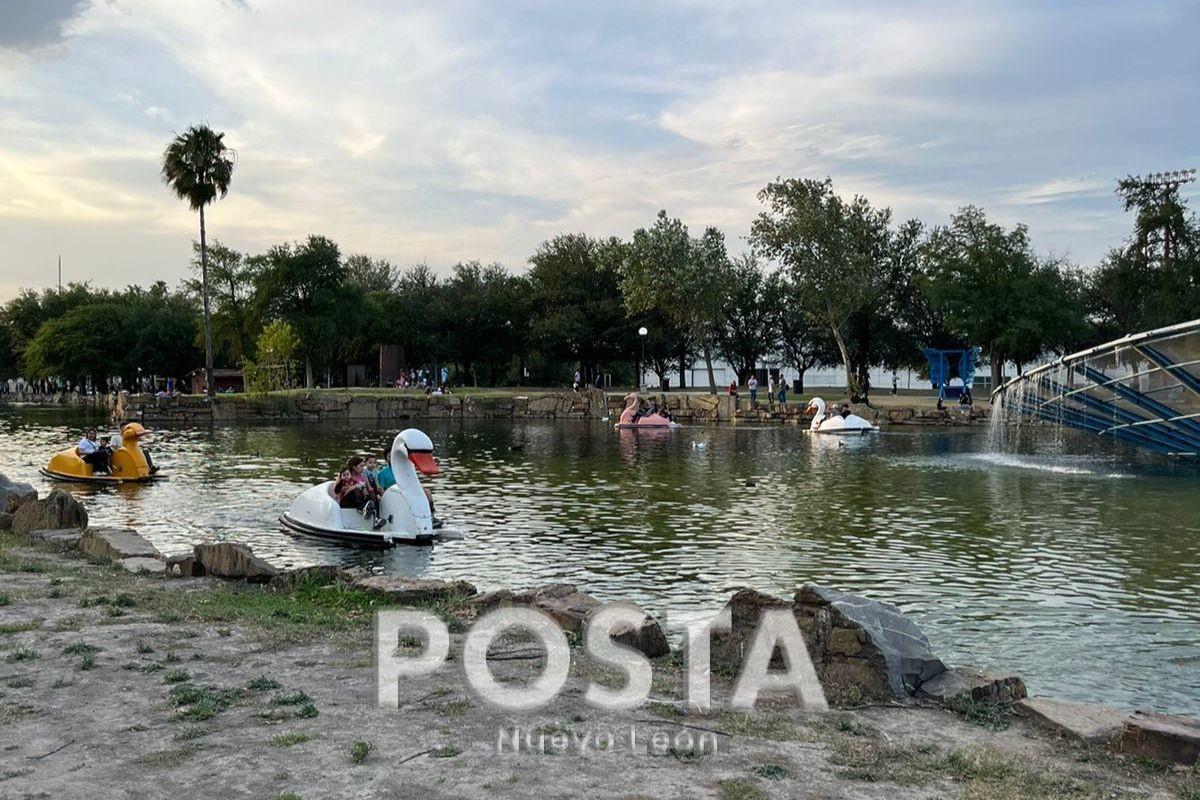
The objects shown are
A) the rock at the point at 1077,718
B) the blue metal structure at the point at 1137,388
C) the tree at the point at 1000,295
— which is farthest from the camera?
the tree at the point at 1000,295

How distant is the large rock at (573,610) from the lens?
947 cm

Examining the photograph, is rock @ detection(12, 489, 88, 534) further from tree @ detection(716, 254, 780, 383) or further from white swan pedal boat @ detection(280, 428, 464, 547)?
tree @ detection(716, 254, 780, 383)

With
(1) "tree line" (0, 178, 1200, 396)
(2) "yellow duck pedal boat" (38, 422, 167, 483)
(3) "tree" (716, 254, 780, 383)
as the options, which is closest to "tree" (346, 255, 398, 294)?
(1) "tree line" (0, 178, 1200, 396)

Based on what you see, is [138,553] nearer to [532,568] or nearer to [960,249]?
[532,568]

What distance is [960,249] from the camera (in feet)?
224

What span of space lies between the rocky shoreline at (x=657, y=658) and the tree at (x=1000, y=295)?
56768 mm

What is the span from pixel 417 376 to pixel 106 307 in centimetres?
4015

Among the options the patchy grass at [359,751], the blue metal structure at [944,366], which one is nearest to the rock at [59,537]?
the patchy grass at [359,751]

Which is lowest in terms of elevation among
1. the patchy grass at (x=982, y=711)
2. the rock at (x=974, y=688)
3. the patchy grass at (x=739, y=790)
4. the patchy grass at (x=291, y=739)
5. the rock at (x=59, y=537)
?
the patchy grass at (x=982, y=711)

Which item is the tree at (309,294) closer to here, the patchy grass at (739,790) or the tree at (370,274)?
the tree at (370,274)

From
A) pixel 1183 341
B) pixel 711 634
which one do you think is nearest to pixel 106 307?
pixel 1183 341

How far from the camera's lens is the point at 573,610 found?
10.2 m

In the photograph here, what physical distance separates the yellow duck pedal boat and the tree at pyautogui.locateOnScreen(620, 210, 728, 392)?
146ft

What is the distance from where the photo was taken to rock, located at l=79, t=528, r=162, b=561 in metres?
14.3
